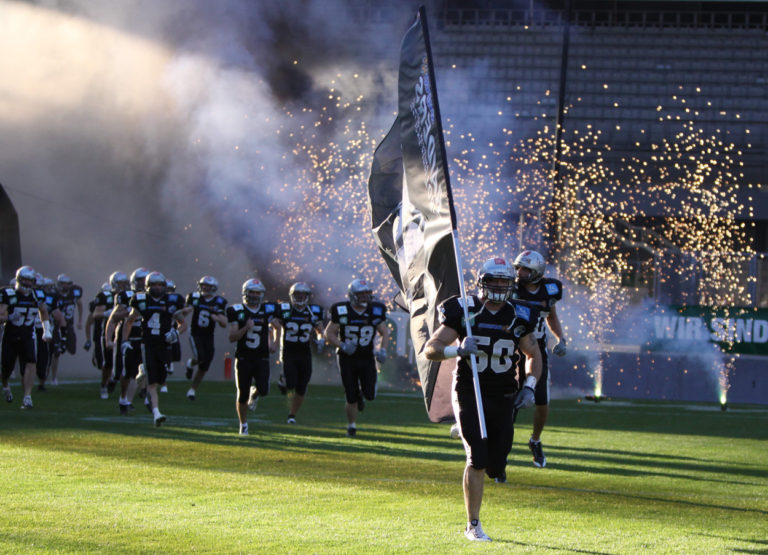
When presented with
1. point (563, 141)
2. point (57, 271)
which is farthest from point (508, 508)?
point (563, 141)

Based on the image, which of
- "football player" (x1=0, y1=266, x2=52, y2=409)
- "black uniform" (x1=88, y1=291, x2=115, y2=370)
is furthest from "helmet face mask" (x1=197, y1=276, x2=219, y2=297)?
Result: "football player" (x1=0, y1=266, x2=52, y2=409)

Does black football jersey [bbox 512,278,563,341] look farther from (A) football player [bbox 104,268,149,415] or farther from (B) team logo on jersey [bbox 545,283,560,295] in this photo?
(A) football player [bbox 104,268,149,415]

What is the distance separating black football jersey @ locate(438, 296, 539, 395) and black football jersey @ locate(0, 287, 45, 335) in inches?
357

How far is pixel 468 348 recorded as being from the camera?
571 centimetres

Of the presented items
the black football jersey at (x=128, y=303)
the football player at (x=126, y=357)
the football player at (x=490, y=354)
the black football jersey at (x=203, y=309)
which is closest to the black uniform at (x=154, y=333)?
the football player at (x=126, y=357)

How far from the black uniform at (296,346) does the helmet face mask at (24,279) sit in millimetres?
3561

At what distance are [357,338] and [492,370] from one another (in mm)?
6119

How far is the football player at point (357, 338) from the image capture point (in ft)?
39.4

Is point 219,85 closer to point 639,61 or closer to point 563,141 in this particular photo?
point 563,141

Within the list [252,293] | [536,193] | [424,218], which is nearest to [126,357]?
[252,293]

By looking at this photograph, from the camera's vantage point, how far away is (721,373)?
19.5 meters

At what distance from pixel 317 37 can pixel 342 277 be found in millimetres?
5880

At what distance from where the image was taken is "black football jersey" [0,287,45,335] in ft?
45.4

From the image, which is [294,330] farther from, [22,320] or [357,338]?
[22,320]
